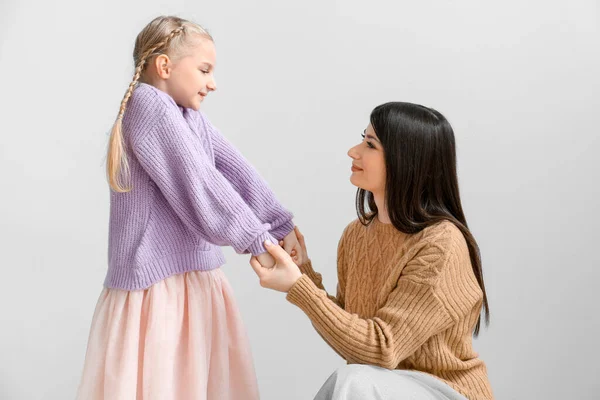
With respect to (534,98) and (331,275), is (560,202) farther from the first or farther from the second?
(331,275)

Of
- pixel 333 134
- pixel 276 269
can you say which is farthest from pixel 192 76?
pixel 333 134

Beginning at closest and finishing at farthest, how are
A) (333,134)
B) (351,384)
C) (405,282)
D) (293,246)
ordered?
(351,384), (405,282), (293,246), (333,134)

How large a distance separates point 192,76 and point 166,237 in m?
0.36

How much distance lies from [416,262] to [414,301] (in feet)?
0.28

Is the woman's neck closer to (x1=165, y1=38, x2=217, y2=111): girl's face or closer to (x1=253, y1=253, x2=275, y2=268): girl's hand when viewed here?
(x1=253, y1=253, x2=275, y2=268): girl's hand

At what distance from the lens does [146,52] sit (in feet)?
6.04

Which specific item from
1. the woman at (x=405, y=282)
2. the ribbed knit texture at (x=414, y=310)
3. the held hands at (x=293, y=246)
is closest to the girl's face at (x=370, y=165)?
the woman at (x=405, y=282)

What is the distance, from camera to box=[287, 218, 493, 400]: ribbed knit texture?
174 centimetres

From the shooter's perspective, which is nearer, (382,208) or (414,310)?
(414,310)

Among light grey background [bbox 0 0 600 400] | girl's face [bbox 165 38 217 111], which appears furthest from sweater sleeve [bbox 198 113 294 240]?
light grey background [bbox 0 0 600 400]

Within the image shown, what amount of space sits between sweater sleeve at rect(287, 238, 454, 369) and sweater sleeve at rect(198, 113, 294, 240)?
9.5 inches

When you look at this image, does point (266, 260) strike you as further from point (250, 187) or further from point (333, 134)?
point (333, 134)

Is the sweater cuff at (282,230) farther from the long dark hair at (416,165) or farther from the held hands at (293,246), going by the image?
the long dark hair at (416,165)

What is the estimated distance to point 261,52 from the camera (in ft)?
9.37
